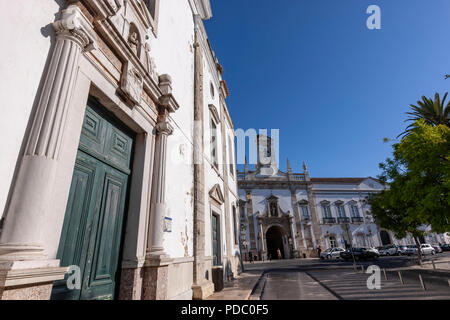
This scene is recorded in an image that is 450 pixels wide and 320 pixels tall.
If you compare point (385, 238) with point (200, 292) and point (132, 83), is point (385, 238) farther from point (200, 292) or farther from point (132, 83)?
point (132, 83)

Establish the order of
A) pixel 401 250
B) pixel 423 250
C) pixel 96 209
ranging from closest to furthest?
pixel 96 209 → pixel 423 250 → pixel 401 250

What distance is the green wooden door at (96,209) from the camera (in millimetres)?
2770

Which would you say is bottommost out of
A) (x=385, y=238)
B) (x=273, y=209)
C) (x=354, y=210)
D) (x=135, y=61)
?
(x=385, y=238)

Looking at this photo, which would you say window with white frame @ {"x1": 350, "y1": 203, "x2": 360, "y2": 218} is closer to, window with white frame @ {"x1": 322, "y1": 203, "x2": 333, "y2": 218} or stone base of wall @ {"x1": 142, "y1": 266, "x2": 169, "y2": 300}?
window with white frame @ {"x1": 322, "y1": 203, "x2": 333, "y2": 218}

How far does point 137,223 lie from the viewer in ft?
12.7

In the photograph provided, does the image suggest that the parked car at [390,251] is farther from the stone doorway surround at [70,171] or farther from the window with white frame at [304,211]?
the stone doorway surround at [70,171]

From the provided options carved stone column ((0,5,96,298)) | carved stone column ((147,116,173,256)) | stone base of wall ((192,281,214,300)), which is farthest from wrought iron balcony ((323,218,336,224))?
carved stone column ((0,5,96,298))

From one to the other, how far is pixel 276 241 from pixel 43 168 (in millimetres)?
→ 33568

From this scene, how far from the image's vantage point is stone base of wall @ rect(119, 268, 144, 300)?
3.46 m

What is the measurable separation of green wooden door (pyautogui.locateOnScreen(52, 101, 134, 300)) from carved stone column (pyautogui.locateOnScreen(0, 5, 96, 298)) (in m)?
0.62

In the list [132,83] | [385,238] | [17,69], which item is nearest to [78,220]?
[17,69]

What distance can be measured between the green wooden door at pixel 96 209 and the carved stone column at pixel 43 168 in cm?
62

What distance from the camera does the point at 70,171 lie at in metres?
2.54
